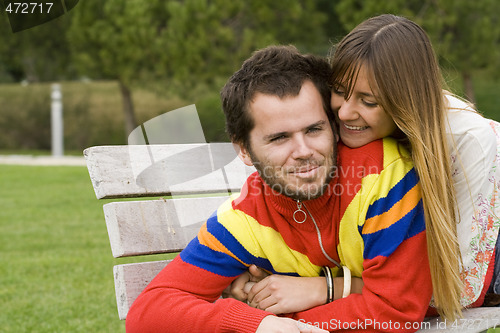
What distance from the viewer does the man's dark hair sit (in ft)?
6.92

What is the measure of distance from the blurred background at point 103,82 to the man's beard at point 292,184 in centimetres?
91

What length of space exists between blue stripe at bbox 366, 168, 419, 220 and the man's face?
0.17 m

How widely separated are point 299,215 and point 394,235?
1.05 ft

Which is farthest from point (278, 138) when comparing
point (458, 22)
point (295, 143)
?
point (458, 22)

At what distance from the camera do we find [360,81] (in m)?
2.18

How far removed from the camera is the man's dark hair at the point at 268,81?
2.11 meters

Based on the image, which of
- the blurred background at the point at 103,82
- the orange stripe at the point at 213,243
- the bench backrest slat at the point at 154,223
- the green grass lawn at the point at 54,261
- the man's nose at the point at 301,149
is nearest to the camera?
the man's nose at the point at 301,149

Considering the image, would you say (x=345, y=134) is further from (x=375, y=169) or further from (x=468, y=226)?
(x=468, y=226)

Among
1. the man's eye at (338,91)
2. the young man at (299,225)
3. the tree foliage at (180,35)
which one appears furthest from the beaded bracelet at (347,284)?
the tree foliage at (180,35)

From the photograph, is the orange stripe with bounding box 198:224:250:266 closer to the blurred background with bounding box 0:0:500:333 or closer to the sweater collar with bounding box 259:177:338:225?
the sweater collar with bounding box 259:177:338:225

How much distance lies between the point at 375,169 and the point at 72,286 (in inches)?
144

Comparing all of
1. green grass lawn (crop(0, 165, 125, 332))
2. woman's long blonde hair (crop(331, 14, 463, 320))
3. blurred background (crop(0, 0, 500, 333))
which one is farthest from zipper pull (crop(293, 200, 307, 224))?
green grass lawn (crop(0, 165, 125, 332))

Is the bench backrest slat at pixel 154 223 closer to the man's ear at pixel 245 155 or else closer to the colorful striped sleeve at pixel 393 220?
the man's ear at pixel 245 155

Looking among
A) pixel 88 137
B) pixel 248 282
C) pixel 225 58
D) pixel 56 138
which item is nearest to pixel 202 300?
pixel 248 282
